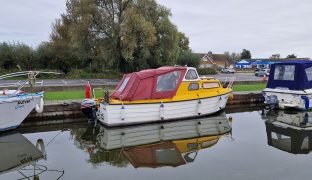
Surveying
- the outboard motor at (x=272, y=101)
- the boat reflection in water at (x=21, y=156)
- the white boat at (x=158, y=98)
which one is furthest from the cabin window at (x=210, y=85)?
the boat reflection in water at (x=21, y=156)

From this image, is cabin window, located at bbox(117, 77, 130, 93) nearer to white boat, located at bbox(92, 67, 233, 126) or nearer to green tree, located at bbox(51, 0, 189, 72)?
white boat, located at bbox(92, 67, 233, 126)

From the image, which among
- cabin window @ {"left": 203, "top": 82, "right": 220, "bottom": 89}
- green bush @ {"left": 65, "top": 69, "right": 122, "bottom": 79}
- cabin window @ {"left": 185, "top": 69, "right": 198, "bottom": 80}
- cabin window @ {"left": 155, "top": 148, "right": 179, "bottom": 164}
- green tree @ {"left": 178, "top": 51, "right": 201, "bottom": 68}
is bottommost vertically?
cabin window @ {"left": 155, "top": 148, "right": 179, "bottom": 164}

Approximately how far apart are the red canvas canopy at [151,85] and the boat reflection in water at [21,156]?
3985 millimetres

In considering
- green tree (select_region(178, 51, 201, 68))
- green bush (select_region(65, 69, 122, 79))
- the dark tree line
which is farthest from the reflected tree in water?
green tree (select_region(178, 51, 201, 68))

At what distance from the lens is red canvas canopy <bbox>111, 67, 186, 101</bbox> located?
1335 centimetres

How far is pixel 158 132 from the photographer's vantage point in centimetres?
1259

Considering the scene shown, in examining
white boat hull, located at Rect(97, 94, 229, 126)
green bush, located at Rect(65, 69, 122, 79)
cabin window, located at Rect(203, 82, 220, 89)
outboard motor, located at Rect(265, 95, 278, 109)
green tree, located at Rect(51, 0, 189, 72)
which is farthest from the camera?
green bush, located at Rect(65, 69, 122, 79)

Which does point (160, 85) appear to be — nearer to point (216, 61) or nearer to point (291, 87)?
point (291, 87)

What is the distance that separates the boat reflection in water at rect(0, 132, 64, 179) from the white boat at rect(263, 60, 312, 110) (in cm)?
1232

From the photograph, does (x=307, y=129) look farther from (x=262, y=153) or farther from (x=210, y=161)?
(x=210, y=161)

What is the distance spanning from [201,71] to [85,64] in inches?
673

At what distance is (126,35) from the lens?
34969 millimetres

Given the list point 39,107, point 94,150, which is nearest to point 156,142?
point 94,150

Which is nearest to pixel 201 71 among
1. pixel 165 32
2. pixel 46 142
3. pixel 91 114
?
pixel 165 32
